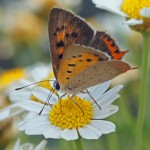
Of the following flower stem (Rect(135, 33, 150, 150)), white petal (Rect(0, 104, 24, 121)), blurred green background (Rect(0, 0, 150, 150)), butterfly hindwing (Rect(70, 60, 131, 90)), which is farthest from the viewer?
blurred green background (Rect(0, 0, 150, 150))

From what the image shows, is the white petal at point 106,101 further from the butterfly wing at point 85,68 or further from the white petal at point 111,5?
the white petal at point 111,5

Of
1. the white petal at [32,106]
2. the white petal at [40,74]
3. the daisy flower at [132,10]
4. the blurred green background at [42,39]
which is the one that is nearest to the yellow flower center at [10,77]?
the blurred green background at [42,39]

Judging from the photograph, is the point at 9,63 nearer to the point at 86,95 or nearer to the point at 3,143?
the point at 3,143

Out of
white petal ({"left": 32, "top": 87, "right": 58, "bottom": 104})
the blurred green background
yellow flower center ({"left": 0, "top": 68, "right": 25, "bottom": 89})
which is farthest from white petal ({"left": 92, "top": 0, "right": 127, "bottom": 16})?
yellow flower center ({"left": 0, "top": 68, "right": 25, "bottom": 89})

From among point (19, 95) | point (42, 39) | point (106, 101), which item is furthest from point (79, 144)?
point (42, 39)

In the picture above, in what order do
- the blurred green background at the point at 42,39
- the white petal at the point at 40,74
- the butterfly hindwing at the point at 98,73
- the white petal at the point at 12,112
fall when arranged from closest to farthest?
the butterfly hindwing at the point at 98,73 → the white petal at the point at 12,112 → the white petal at the point at 40,74 → the blurred green background at the point at 42,39

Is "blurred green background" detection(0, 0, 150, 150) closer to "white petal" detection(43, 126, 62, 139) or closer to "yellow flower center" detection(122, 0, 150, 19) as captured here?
"yellow flower center" detection(122, 0, 150, 19)
